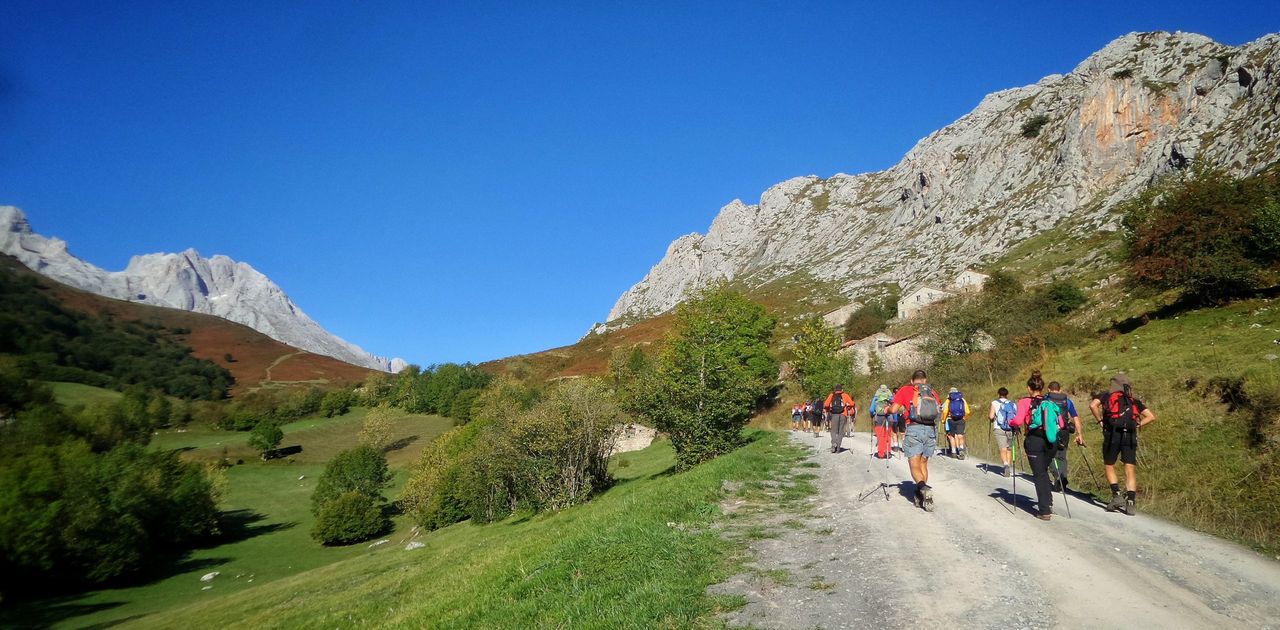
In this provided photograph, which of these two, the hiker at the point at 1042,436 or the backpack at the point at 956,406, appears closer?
the hiker at the point at 1042,436

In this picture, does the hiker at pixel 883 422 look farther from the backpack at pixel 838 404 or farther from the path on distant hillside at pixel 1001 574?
the path on distant hillside at pixel 1001 574

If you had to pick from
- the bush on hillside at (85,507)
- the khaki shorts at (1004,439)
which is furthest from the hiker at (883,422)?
the bush on hillside at (85,507)

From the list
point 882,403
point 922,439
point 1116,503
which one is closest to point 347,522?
point 882,403

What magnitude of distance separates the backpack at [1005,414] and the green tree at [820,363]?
34938 millimetres

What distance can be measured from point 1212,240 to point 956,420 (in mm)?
24319

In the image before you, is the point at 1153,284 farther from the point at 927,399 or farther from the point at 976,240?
the point at 976,240

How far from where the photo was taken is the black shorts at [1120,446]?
9562 millimetres

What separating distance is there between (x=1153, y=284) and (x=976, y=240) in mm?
98114

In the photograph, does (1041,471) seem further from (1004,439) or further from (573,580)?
(573,580)

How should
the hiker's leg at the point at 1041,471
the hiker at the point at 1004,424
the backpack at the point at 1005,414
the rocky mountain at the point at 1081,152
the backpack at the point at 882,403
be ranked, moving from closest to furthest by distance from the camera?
the hiker's leg at the point at 1041,471, the hiker at the point at 1004,424, the backpack at the point at 1005,414, the backpack at the point at 882,403, the rocky mountain at the point at 1081,152

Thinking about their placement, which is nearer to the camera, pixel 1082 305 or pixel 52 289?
pixel 1082 305

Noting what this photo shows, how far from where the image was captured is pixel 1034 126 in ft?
462

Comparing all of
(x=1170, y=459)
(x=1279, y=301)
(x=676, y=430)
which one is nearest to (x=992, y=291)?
(x=1279, y=301)

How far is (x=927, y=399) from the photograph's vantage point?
10.9 m
